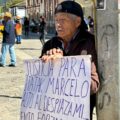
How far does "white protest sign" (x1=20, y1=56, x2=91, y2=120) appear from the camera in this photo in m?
3.38

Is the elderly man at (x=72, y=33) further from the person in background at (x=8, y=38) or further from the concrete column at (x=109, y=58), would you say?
the person in background at (x=8, y=38)

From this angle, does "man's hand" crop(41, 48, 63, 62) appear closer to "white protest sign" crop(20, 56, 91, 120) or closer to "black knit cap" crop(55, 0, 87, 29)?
"white protest sign" crop(20, 56, 91, 120)

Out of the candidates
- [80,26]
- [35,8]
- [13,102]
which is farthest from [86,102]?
[35,8]

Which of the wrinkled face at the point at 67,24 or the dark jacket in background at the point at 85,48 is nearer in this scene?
the dark jacket in background at the point at 85,48

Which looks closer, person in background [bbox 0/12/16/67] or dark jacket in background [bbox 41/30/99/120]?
dark jacket in background [bbox 41/30/99/120]

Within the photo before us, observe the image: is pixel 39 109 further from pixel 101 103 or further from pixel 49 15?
pixel 49 15

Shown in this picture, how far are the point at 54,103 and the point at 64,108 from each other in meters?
0.11

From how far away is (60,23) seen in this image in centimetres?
351

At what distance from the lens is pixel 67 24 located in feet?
11.5

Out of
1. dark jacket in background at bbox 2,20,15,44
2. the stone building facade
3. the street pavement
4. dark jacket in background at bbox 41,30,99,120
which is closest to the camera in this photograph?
dark jacket in background at bbox 41,30,99,120

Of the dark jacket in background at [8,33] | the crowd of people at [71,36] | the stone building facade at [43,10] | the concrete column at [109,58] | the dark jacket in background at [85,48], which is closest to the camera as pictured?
the concrete column at [109,58]

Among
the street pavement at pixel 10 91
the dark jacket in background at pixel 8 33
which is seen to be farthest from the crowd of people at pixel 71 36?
the dark jacket in background at pixel 8 33

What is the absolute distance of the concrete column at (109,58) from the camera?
3.20m

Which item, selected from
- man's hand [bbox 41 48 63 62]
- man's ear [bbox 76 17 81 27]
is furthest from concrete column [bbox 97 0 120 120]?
man's hand [bbox 41 48 63 62]
